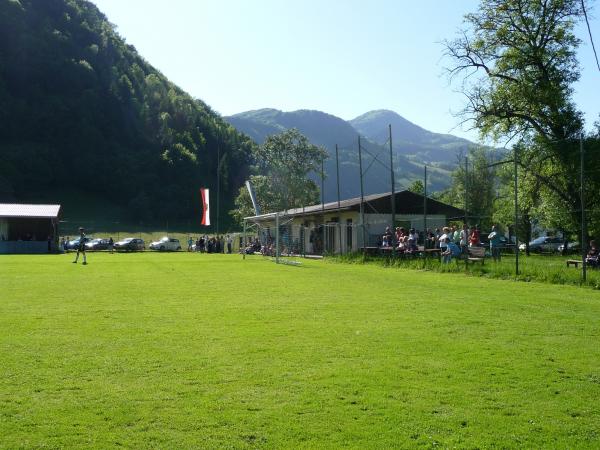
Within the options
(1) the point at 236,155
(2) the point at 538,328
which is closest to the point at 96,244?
(2) the point at 538,328

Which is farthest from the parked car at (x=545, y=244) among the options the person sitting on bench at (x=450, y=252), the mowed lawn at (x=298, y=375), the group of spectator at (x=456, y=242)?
the mowed lawn at (x=298, y=375)

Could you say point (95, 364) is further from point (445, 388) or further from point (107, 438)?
point (445, 388)

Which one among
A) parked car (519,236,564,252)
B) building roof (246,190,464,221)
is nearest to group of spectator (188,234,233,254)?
building roof (246,190,464,221)

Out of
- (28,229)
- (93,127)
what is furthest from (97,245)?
(93,127)

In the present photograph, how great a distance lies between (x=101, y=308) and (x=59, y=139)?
10382cm

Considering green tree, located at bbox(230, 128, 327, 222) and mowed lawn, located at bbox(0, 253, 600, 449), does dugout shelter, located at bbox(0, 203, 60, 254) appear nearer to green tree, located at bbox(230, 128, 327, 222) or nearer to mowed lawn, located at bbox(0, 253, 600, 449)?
green tree, located at bbox(230, 128, 327, 222)

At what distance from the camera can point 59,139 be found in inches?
4237

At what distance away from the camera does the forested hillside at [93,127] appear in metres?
102

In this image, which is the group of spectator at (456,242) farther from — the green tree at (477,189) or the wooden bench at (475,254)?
the green tree at (477,189)

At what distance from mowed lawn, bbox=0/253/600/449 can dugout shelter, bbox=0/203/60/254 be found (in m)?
42.7

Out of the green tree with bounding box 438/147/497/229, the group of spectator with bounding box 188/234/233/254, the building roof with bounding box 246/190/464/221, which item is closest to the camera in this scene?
the building roof with bounding box 246/190/464/221

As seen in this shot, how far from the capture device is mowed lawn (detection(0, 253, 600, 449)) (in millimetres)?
5035

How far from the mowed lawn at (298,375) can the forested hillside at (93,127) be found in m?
90.5

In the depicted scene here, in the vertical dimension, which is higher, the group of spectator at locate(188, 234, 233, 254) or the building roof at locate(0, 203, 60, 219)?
the building roof at locate(0, 203, 60, 219)
